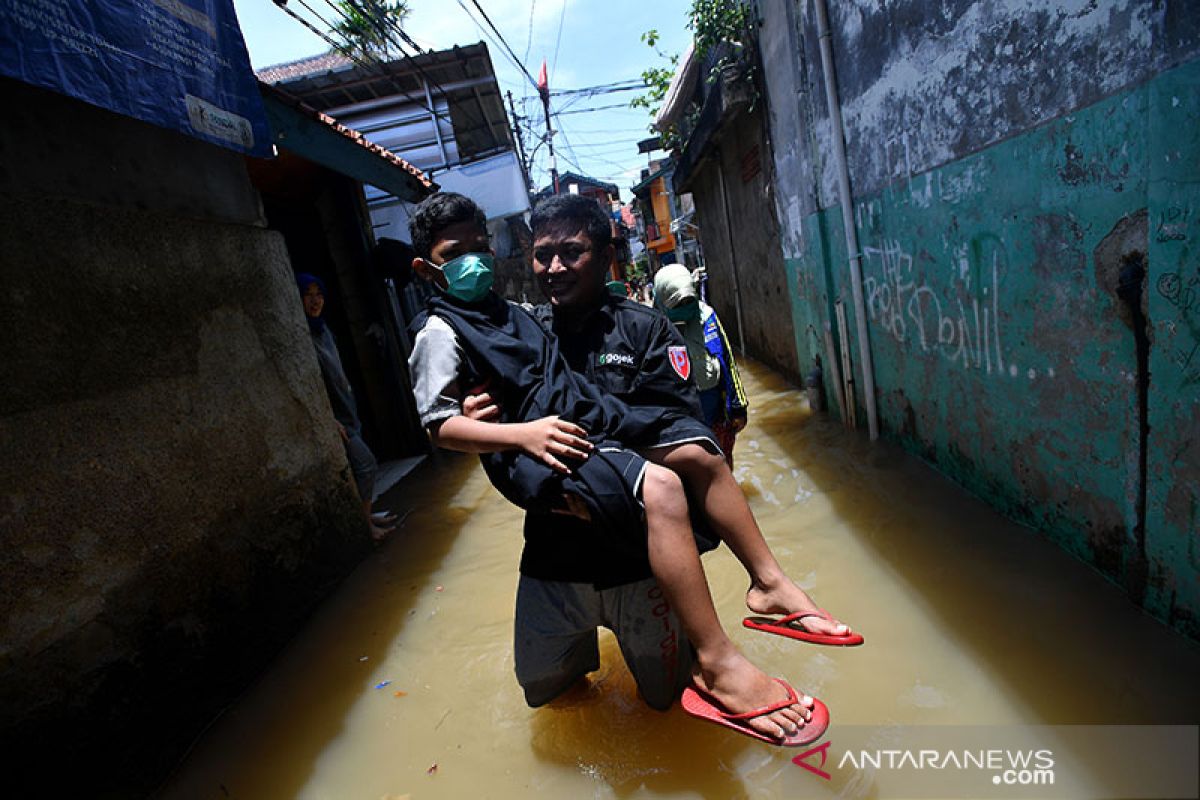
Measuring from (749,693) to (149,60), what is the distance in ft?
12.6

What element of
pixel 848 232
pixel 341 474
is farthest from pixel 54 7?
pixel 848 232

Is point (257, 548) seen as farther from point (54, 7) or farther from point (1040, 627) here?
point (1040, 627)

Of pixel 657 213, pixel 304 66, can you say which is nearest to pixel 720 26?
pixel 304 66

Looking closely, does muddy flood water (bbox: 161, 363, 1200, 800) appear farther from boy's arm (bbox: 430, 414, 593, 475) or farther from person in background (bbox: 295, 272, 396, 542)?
boy's arm (bbox: 430, 414, 593, 475)

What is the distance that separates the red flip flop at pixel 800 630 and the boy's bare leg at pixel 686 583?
0.52 feet

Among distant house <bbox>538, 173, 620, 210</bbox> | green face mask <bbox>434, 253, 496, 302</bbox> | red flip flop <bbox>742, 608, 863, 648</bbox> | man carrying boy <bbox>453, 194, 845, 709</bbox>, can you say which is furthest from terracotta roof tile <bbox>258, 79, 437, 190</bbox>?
distant house <bbox>538, 173, 620, 210</bbox>

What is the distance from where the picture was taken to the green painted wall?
1.88m

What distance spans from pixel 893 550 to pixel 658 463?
211 centimetres

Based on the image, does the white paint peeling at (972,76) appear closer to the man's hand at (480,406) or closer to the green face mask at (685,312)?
the green face mask at (685,312)

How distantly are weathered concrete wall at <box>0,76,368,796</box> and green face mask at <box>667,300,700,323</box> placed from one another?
251 cm

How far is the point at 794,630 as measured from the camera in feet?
5.68

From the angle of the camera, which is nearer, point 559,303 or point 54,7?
point 559,303

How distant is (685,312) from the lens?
329 cm

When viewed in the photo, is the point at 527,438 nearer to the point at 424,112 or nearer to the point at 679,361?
the point at 679,361
